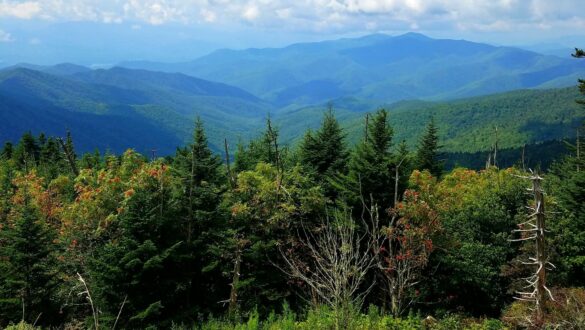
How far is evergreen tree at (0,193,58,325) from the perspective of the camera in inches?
915

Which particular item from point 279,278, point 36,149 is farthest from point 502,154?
point 279,278

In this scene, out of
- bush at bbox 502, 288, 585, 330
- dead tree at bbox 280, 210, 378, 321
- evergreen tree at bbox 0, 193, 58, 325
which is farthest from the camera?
evergreen tree at bbox 0, 193, 58, 325

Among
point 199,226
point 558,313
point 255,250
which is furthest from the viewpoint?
point 199,226

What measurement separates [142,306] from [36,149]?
65.2 meters

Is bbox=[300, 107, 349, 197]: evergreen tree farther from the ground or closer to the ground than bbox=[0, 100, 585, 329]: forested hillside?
farther from the ground

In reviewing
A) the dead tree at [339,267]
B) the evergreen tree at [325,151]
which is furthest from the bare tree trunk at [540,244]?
the evergreen tree at [325,151]

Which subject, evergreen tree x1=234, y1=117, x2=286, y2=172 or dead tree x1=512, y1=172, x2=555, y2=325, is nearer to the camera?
dead tree x1=512, y1=172, x2=555, y2=325

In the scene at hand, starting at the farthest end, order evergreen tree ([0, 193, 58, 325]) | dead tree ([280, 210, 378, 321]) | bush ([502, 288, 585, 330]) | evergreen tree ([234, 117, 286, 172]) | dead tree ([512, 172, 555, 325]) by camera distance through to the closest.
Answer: evergreen tree ([234, 117, 286, 172]) → evergreen tree ([0, 193, 58, 325]) → bush ([502, 288, 585, 330]) → dead tree ([512, 172, 555, 325]) → dead tree ([280, 210, 378, 321])

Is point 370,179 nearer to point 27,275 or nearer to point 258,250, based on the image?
point 258,250

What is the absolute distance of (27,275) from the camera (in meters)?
23.5

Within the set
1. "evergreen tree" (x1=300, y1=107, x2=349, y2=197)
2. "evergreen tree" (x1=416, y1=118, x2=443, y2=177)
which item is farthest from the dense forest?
"evergreen tree" (x1=416, y1=118, x2=443, y2=177)

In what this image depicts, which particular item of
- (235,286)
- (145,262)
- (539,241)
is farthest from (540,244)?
(145,262)

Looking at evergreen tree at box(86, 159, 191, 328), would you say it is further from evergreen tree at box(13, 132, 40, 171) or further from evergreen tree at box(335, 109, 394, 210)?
evergreen tree at box(13, 132, 40, 171)

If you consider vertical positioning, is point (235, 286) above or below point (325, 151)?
below
